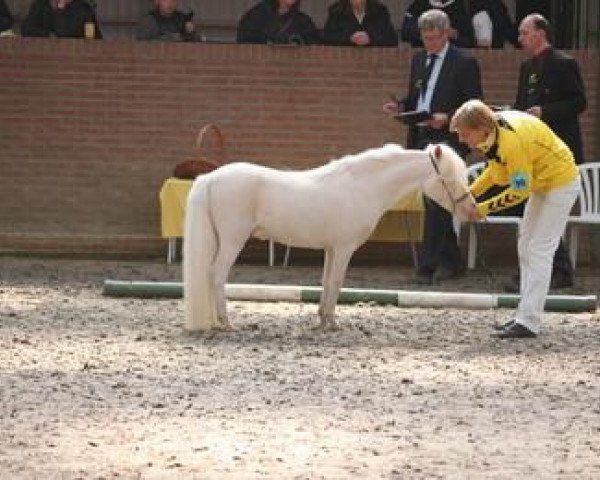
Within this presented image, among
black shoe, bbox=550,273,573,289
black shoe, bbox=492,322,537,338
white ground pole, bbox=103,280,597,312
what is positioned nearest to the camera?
black shoe, bbox=492,322,537,338

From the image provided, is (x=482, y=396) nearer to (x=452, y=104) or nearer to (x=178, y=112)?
(x=452, y=104)

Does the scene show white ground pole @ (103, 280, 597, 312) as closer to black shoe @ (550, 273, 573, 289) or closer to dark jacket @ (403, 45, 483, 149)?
black shoe @ (550, 273, 573, 289)

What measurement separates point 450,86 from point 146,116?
344cm

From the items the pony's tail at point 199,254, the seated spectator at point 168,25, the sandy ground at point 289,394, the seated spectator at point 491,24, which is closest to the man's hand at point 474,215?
the sandy ground at point 289,394

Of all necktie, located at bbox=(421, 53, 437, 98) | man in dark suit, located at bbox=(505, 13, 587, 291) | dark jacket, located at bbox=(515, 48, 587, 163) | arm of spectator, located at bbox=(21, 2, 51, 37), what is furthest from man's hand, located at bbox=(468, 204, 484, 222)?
arm of spectator, located at bbox=(21, 2, 51, 37)

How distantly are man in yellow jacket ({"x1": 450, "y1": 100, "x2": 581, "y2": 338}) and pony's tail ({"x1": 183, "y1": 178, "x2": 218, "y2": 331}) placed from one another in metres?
1.67

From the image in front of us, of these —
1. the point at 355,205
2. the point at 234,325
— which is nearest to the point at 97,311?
the point at 234,325

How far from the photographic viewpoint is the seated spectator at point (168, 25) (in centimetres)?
1422

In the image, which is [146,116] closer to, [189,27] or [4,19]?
[189,27]

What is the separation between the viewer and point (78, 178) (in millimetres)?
14305

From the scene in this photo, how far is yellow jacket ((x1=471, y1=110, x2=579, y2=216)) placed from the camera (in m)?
8.85

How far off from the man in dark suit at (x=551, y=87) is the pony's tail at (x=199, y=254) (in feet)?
11.1

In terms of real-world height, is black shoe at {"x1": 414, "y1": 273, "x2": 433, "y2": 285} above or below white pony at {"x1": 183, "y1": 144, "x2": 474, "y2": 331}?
below

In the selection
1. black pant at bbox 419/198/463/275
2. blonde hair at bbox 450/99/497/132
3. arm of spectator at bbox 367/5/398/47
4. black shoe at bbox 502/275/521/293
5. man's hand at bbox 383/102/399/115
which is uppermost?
arm of spectator at bbox 367/5/398/47
